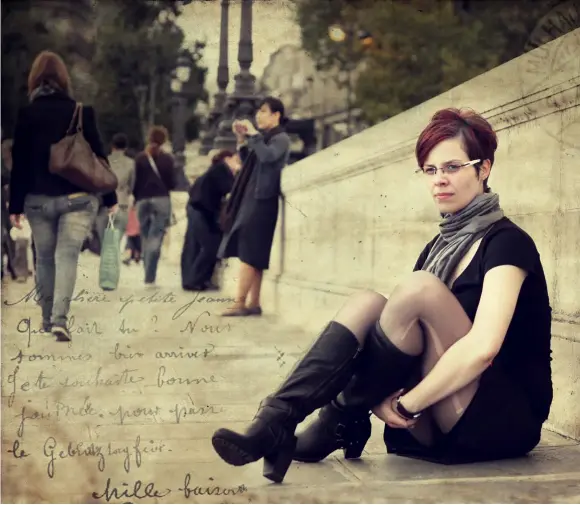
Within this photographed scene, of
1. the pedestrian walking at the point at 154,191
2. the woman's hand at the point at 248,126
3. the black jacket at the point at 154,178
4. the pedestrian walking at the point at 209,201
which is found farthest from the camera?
the pedestrian walking at the point at 209,201

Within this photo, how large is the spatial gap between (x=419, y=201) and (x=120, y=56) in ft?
5.84

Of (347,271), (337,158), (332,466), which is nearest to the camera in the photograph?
(332,466)

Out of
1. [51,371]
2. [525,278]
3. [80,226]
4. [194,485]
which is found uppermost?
[80,226]

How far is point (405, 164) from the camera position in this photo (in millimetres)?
5020

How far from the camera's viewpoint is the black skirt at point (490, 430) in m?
3.17

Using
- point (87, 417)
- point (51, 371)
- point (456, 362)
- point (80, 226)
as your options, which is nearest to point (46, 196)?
point (80, 226)

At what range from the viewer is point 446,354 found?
304 cm

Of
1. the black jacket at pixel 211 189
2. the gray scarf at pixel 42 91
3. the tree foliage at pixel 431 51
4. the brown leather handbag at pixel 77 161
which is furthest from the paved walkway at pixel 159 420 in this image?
the tree foliage at pixel 431 51

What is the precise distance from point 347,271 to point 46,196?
1910 mm

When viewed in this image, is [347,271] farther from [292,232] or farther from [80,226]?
[80,226]
